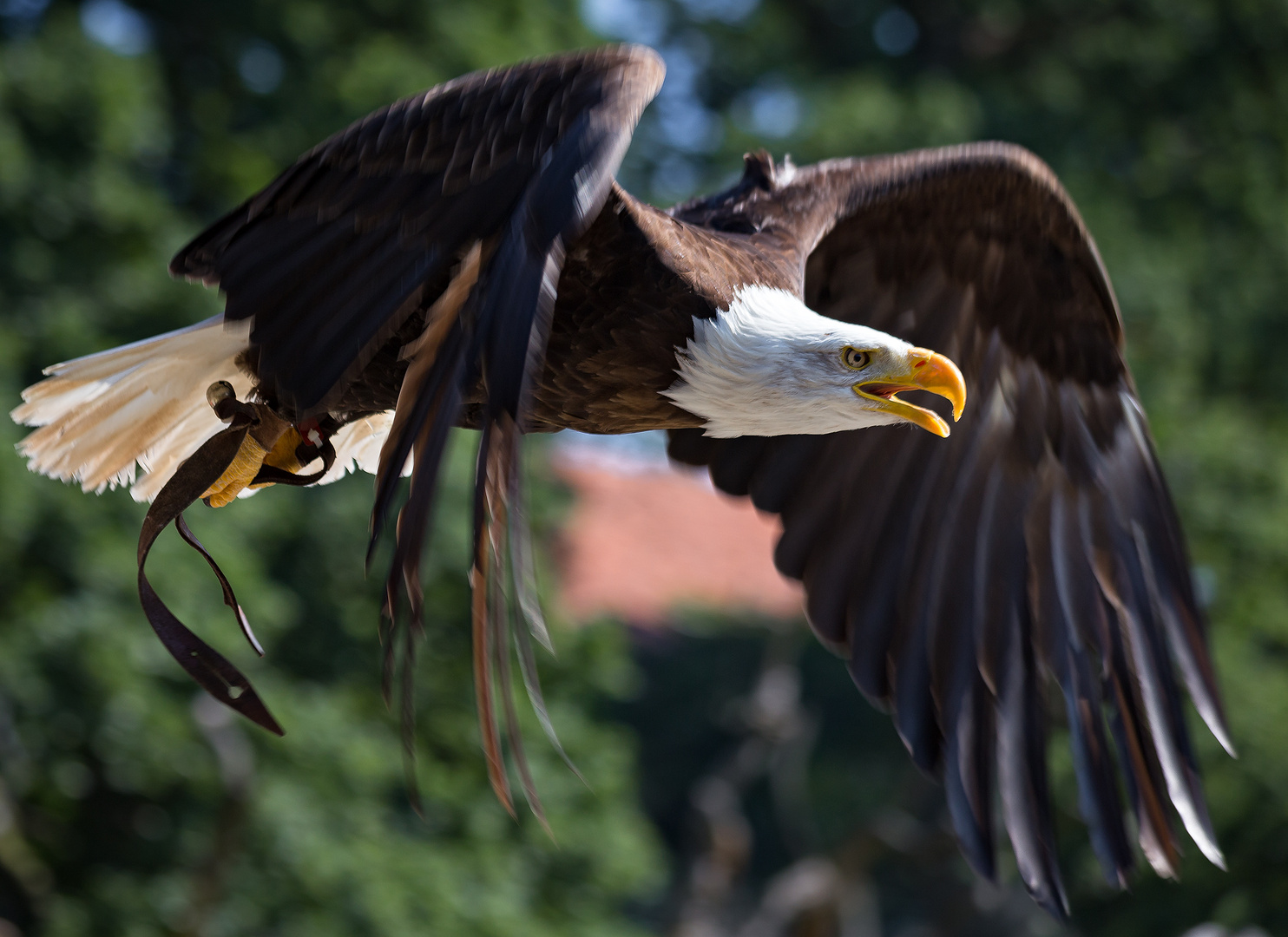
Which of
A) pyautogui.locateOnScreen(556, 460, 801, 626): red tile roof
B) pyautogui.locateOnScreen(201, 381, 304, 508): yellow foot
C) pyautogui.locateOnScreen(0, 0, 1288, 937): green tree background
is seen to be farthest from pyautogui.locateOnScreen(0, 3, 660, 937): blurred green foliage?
pyautogui.locateOnScreen(556, 460, 801, 626): red tile roof

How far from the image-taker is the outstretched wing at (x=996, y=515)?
3.34 metres

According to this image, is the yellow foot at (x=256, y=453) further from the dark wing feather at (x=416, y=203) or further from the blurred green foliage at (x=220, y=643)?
the blurred green foliage at (x=220, y=643)

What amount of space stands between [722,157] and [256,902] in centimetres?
531

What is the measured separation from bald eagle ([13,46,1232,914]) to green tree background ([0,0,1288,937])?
3045 millimetres

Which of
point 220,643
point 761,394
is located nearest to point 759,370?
point 761,394

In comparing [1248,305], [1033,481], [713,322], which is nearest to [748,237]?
[713,322]

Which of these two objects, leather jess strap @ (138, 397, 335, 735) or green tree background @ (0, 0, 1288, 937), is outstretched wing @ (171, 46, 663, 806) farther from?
green tree background @ (0, 0, 1288, 937)

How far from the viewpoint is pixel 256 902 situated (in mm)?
6875

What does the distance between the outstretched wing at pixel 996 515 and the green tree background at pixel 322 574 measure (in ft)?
10.9

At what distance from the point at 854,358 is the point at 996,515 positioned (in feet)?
4.11

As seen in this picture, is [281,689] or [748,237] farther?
[281,689]

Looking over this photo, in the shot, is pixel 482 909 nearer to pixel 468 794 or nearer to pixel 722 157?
pixel 468 794

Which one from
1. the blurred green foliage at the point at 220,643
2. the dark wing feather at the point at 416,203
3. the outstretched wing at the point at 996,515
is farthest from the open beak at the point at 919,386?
the blurred green foliage at the point at 220,643

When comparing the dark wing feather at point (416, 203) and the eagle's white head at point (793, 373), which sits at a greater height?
the dark wing feather at point (416, 203)
